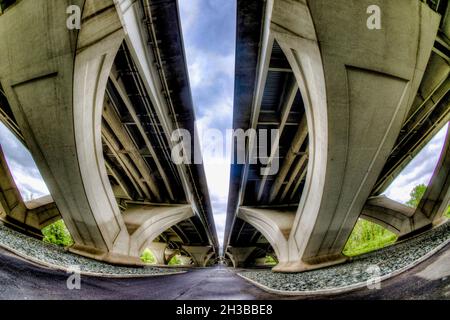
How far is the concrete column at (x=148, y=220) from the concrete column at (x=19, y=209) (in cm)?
540

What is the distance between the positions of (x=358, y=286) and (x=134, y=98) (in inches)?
418

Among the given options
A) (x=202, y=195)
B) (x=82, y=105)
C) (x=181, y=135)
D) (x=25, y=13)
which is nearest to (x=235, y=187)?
(x=202, y=195)

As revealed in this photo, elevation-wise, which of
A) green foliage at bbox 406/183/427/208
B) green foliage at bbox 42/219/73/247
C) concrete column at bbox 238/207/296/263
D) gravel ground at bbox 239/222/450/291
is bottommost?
gravel ground at bbox 239/222/450/291

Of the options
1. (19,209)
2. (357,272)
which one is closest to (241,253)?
(19,209)

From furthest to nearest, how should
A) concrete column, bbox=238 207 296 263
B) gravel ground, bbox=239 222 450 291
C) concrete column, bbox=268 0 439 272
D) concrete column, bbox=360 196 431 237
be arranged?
concrete column, bbox=360 196 431 237
concrete column, bbox=238 207 296 263
concrete column, bbox=268 0 439 272
gravel ground, bbox=239 222 450 291

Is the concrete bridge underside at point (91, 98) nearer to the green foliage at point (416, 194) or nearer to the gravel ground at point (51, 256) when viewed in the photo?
the gravel ground at point (51, 256)

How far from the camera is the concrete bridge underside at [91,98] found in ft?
19.5

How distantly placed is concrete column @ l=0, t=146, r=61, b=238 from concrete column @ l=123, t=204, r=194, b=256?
17.7 feet

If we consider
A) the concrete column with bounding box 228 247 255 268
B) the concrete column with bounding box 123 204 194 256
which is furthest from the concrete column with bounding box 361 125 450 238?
the concrete column with bounding box 228 247 255 268

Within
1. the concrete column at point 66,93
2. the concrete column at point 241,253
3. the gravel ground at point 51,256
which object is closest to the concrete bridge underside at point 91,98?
the concrete column at point 66,93

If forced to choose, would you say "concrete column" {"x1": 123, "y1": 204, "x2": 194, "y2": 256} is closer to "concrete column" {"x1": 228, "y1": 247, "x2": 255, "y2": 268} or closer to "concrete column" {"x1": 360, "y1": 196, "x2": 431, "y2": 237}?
"concrete column" {"x1": 360, "y1": 196, "x2": 431, "y2": 237}

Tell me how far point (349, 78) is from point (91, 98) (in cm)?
829

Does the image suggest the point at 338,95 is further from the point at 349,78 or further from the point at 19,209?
the point at 19,209

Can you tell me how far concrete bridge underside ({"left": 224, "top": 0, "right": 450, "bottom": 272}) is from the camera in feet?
18.6
